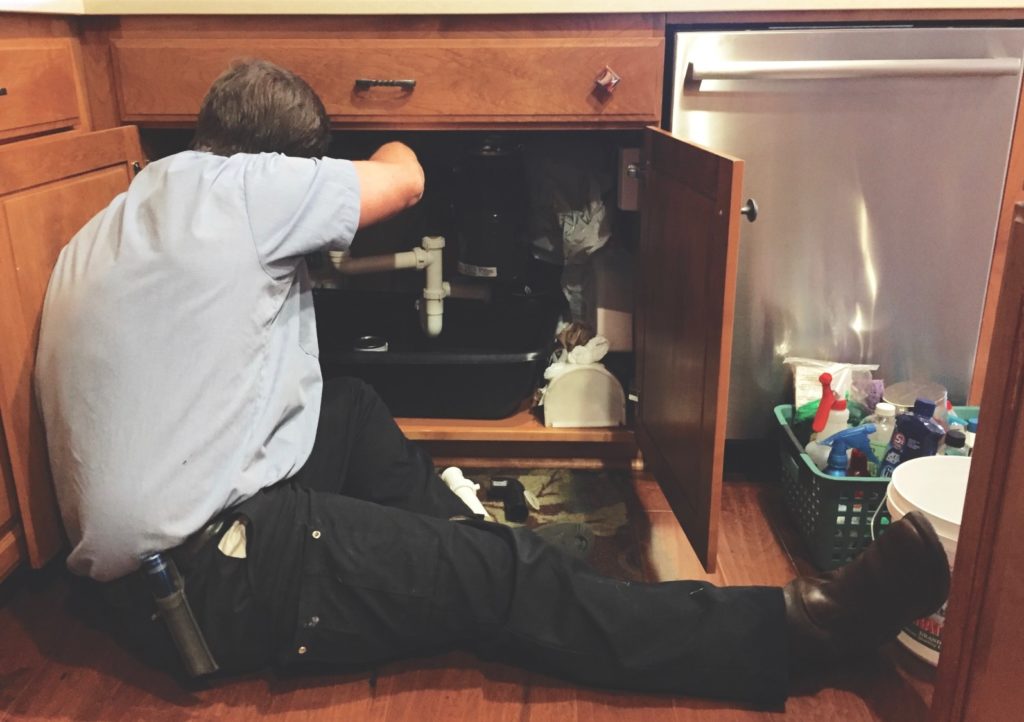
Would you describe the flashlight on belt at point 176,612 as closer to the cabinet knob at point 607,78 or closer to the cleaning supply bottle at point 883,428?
the cabinet knob at point 607,78

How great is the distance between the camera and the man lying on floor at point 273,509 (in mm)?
1026

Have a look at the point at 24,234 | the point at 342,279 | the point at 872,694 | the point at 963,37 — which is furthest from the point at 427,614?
the point at 963,37

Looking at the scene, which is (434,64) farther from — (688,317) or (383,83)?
(688,317)

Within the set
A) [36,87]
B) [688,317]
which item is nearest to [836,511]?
[688,317]

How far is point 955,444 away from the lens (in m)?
1.38

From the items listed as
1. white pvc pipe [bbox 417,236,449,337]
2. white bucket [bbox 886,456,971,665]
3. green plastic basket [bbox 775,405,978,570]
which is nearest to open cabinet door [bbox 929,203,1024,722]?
white bucket [bbox 886,456,971,665]

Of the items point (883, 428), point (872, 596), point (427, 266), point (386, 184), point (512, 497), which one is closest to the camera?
point (872, 596)

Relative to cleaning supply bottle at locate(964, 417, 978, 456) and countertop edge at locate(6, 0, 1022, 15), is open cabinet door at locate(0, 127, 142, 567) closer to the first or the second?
countertop edge at locate(6, 0, 1022, 15)

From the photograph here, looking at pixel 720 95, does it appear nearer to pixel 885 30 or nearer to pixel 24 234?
pixel 885 30

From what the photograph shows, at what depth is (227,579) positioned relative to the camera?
42.9 inches

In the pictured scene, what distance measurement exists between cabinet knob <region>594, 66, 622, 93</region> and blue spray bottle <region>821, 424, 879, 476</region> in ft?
2.19

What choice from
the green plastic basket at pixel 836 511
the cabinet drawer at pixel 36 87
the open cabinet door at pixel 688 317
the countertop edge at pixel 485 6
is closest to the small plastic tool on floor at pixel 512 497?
the open cabinet door at pixel 688 317

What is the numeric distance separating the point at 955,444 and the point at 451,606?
81 centimetres

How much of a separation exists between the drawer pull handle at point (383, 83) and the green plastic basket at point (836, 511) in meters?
0.86
